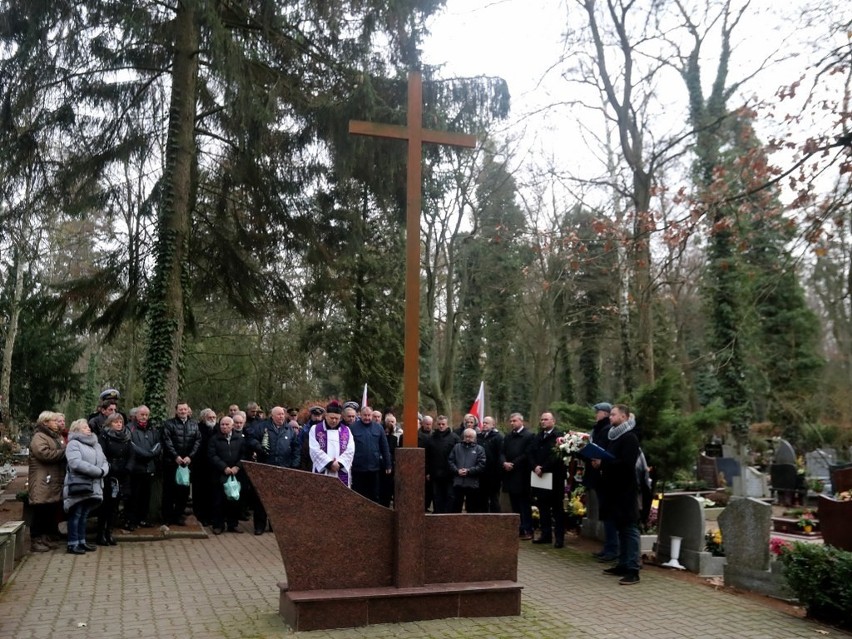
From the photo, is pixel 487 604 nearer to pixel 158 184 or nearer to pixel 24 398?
pixel 158 184

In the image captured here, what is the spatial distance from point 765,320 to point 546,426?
29143 millimetres

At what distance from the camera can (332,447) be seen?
383 inches

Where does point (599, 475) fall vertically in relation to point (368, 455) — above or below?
below

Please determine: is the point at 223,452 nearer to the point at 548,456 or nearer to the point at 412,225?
the point at 548,456

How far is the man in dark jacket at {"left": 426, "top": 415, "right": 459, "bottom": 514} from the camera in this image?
11.1m

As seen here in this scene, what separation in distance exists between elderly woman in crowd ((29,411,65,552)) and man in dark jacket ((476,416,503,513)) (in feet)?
18.0

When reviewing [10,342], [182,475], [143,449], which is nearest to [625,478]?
[182,475]

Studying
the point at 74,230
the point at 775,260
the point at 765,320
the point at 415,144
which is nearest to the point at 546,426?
the point at 775,260

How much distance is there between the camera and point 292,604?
5.84 m

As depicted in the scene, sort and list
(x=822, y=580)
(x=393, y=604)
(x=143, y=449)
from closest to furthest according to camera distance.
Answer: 1. (x=393, y=604)
2. (x=822, y=580)
3. (x=143, y=449)

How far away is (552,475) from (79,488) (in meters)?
5.82

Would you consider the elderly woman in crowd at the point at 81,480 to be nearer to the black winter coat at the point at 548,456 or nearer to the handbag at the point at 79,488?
the handbag at the point at 79,488

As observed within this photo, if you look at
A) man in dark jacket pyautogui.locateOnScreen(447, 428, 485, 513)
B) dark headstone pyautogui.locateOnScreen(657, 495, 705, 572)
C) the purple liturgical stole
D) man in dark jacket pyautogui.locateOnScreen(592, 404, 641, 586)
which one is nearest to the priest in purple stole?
the purple liturgical stole

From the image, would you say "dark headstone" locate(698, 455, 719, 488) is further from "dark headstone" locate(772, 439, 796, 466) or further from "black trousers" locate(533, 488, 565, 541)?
"black trousers" locate(533, 488, 565, 541)
